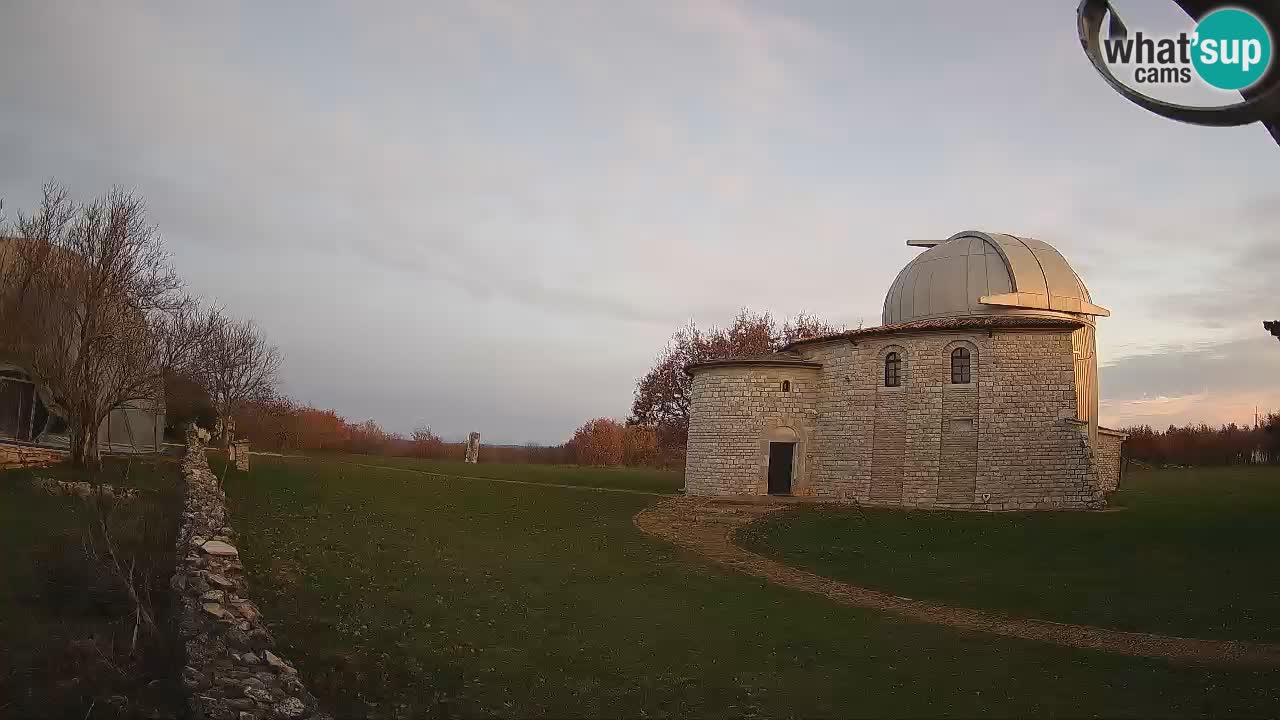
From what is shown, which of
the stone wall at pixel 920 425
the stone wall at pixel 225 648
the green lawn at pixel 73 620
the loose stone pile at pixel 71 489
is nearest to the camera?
the stone wall at pixel 225 648

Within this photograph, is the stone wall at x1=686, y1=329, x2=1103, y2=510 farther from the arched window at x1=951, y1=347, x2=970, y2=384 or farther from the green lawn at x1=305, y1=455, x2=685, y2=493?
the green lawn at x1=305, y1=455, x2=685, y2=493

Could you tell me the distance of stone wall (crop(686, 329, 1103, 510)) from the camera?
2278cm

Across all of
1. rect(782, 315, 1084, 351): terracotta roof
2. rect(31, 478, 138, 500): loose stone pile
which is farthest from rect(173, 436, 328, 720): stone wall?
rect(782, 315, 1084, 351): terracotta roof

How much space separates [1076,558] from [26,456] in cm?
2594

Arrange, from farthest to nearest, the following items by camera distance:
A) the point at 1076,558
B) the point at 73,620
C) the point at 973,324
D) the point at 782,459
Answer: the point at 782,459 < the point at 973,324 < the point at 1076,558 < the point at 73,620

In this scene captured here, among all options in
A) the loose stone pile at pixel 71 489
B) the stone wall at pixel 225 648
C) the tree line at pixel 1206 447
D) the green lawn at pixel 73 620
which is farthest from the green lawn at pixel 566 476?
the tree line at pixel 1206 447

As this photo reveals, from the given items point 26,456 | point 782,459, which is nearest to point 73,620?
point 26,456

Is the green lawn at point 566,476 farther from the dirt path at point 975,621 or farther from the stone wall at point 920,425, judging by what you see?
the dirt path at point 975,621

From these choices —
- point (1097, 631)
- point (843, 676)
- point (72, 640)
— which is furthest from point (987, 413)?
point (72, 640)

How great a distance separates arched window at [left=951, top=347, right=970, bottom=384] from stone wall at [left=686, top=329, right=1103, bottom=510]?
0.61ft

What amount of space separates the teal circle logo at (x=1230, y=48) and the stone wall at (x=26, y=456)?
25.4 meters

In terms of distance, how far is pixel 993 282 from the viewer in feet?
82.5

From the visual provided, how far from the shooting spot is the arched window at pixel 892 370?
25.1 m

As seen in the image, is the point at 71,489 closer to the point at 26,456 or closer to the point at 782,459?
the point at 26,456
